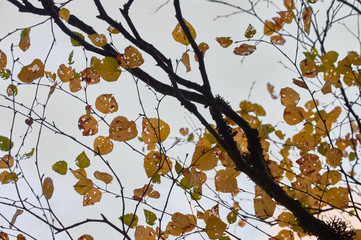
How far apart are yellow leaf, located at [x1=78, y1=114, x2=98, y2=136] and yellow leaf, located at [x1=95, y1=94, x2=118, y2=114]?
10 cm

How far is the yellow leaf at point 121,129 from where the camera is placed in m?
1.28

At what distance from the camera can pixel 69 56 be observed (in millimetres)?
1427

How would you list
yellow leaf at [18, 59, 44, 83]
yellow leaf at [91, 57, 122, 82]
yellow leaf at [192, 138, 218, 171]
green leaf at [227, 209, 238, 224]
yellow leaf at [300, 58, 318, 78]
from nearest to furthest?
yellow leaf at [91, 57, 122, 82] < yellow leaf at [18, 59, 44, 83] < yellow leaf at [192, 138, 218, 171] < yellow leaf at [300, 58, 318, 78] < green leaf at [227, 209, 238, 224]

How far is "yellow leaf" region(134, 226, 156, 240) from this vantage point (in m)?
1.46

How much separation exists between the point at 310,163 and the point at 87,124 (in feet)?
4.72

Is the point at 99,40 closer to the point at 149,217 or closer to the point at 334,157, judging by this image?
the point at 149,217

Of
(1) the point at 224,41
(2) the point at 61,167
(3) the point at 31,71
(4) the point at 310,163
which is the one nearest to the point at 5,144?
(2) the point at 61,167

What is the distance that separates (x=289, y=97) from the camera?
4.77 ft

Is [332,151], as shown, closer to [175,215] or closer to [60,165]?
[175,215]

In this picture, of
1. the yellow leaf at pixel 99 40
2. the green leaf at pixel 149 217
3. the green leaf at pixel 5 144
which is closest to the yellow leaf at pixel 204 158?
the green leaf at pixel 149 217

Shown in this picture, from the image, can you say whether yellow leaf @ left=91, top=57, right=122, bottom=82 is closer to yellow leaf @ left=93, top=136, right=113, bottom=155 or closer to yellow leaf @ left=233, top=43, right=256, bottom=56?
yellow leaf @ left=93, top=136, right=113, bottom=155

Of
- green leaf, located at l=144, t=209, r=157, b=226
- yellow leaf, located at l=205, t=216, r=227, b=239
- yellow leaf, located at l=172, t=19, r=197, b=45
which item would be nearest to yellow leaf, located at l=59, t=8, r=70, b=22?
A: yellow leaf, located at l=172, t=19, r=197, b=45

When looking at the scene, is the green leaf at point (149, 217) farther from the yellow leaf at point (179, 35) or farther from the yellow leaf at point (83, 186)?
the yellow leaf at point (179, 35)

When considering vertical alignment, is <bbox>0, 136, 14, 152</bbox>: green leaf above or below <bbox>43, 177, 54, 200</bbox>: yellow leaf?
above
